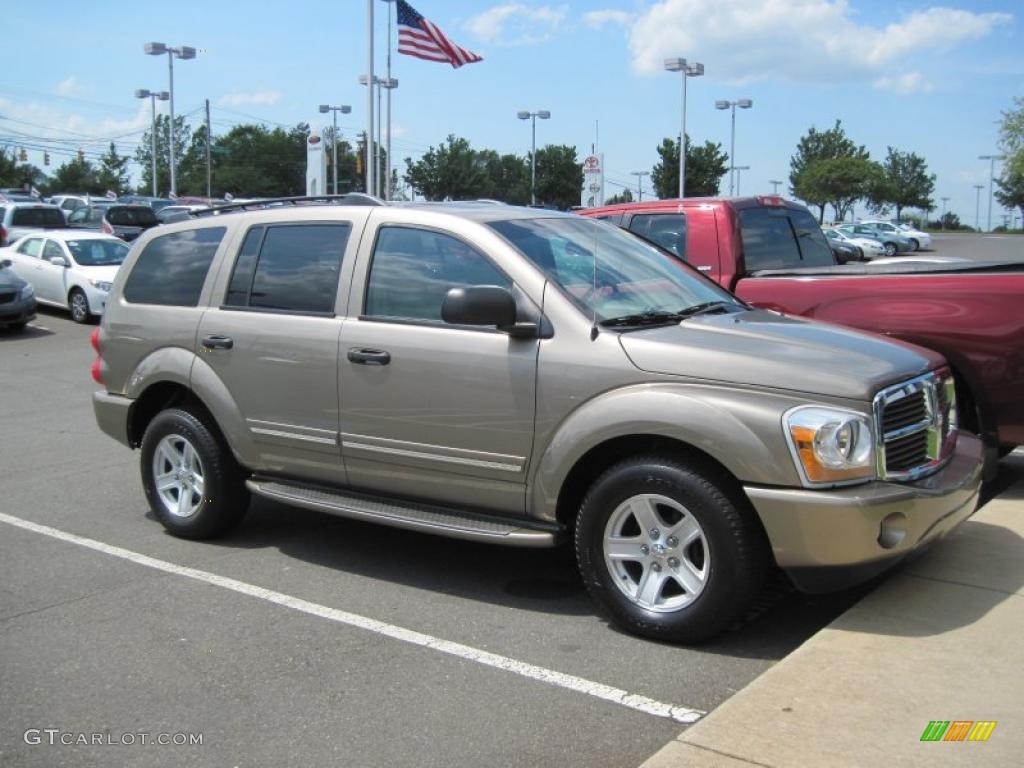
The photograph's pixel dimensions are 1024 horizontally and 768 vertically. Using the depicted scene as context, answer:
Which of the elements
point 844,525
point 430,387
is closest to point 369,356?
point 430,387

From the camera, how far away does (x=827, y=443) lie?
3973mm

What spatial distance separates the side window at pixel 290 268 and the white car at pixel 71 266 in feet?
44.7

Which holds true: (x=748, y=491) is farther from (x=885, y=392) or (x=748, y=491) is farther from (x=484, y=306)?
(x=484, y=306)

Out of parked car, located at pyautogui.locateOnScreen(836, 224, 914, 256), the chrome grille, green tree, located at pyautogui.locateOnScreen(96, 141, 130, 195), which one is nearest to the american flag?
the chrome grille

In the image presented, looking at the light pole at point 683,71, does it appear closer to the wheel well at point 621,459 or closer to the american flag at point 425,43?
the american flag at point 425,43

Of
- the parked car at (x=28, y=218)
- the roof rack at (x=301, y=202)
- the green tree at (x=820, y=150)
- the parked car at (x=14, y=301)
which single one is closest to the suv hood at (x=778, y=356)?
the roof rack at (x=301, y=202)

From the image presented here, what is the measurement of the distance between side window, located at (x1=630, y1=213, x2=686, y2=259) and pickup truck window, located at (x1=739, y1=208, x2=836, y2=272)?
464 millimetres

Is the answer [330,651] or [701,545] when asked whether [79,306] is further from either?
[701,545]

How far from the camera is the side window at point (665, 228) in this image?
813cm

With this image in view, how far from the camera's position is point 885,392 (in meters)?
4.18

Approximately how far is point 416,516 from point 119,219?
27.0 metres

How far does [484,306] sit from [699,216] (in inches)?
157

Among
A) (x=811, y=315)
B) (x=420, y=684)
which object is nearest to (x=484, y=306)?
(x=420, y=684)

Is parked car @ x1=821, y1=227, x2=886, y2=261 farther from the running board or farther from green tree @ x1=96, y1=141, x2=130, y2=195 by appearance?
green tree @ x1=96, y1=141, x2=130, y2=195
